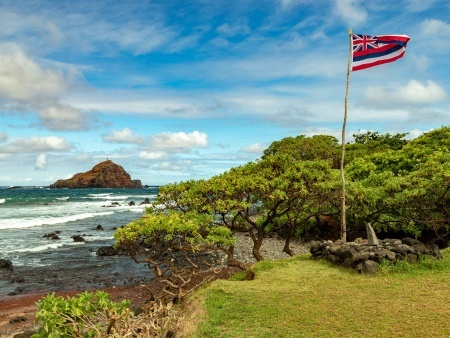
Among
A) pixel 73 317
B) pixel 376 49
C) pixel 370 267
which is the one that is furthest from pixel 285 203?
pixel 73 317

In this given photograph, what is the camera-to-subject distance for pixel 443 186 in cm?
1903

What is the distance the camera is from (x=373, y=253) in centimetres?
A: 1410

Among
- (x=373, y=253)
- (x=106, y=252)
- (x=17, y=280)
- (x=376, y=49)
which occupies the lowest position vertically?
(x=17, y=280)

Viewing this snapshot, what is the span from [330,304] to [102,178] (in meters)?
149

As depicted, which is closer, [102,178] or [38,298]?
[38,298]

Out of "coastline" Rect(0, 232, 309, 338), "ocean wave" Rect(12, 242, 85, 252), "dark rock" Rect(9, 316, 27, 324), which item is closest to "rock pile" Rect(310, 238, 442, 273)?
"coastline" Rect(0, 232, 309, 338)

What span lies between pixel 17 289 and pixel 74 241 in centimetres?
1454

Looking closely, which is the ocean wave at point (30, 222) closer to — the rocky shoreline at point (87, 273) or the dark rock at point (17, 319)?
the rocky shoreline at point (87, 273)

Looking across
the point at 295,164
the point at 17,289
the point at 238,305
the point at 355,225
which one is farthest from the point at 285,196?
the point at 17,289

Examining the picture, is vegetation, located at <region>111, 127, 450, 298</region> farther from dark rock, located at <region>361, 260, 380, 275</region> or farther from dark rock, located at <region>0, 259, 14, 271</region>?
dark rock, located at <region>0, 259, 14, 271</region>

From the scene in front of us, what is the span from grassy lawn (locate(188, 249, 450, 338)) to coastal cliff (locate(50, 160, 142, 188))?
14516 cm

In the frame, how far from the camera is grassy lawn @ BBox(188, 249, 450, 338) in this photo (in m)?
9.46

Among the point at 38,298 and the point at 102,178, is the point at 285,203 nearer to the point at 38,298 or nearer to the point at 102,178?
the point at 38,298

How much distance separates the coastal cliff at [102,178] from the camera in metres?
152
